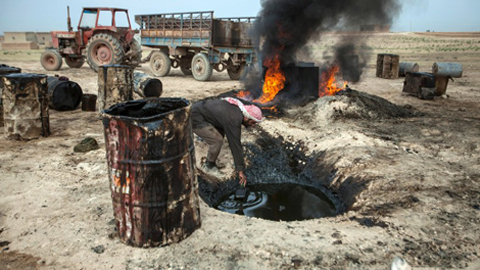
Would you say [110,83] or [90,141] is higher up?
[110,83]

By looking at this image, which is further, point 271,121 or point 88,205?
point 271,121

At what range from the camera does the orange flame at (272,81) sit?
358 inches

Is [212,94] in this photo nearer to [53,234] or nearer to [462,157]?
[462,157]

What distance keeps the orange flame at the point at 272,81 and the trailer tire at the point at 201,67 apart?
426cm

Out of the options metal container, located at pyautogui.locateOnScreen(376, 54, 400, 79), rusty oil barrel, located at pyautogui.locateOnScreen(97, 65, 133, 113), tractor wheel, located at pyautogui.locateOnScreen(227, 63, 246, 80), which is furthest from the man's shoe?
metal container, located at pyautogui.locateOnScreen(376, 54, 400, 79)

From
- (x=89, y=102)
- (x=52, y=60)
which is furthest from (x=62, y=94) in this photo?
(x=52, y=60)

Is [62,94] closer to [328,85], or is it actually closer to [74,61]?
[328,85]

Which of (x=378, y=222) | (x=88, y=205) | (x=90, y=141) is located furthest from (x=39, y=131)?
(x=378, y=222)

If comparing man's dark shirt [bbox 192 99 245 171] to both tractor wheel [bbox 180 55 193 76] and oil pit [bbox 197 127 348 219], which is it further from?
tractor wheel [bbox 180 55 193 76]

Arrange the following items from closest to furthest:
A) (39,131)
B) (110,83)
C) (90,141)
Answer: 1. (90,141)
2. (39,131)
3. (110,83)

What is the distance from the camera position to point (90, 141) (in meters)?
5.56

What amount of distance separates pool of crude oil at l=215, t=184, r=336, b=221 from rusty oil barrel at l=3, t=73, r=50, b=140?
3649 millimetres

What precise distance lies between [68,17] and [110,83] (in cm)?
940

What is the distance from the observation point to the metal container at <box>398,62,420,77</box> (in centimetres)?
1522
